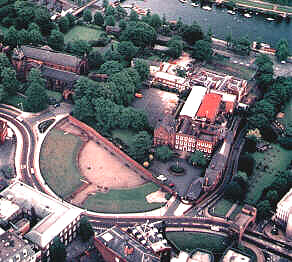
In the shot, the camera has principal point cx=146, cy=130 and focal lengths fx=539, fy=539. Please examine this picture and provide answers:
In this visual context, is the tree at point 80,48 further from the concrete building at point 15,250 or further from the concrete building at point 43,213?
the concrete building at point 15,250

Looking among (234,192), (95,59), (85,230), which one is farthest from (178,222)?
(95,59)

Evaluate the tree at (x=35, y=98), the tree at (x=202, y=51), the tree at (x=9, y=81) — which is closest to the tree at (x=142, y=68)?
the tree at (x=202, y=51)

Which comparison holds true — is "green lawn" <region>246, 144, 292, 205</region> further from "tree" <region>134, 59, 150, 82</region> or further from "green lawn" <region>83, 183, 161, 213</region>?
"tree" <region>134, 59, 150, 82</region>

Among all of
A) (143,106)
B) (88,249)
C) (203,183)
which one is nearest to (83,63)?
(143,106)

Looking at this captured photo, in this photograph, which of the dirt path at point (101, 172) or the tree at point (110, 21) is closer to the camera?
the dirt path at point (101, 172)

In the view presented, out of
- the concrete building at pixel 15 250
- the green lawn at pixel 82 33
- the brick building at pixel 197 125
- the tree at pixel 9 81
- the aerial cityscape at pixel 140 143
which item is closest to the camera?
the concrete building at pixel 15 250

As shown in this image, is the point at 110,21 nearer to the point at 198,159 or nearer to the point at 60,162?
the point at 60,162
